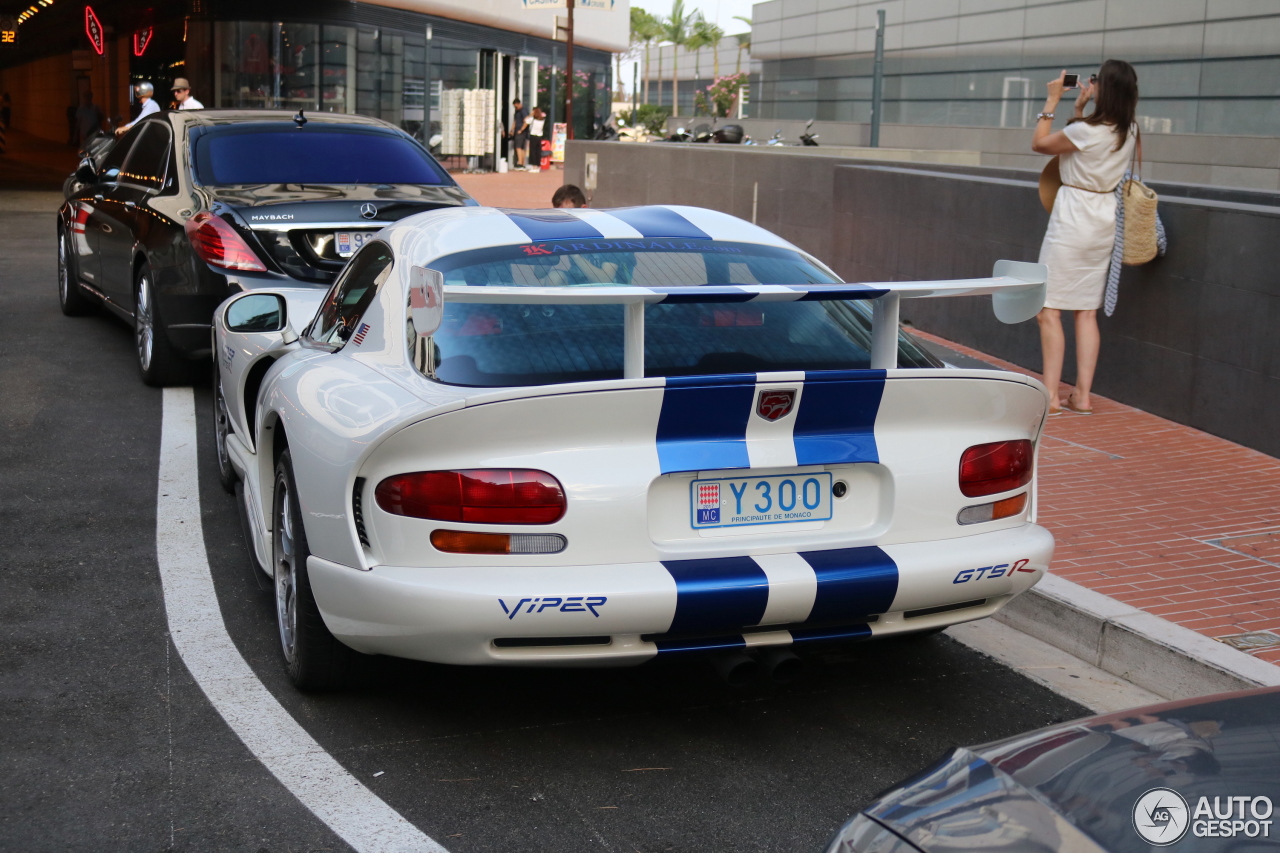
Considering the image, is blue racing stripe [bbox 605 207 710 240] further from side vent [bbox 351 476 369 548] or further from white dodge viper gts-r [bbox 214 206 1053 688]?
side vent [bbox 351 476 369 548]

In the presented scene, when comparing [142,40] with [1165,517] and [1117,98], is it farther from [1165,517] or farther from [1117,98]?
[1165,517]

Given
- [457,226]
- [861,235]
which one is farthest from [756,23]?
[457,226]

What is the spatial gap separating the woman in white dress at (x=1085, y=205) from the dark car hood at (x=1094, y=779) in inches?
231

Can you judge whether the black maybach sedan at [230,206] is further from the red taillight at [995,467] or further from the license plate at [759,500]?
the red taillight at [995,467]

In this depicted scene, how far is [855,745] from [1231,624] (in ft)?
5.34

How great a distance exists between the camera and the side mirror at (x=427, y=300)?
3303 millimetres

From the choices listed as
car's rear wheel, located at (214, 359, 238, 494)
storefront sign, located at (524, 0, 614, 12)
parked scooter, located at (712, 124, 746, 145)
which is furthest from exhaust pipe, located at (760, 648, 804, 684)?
storefront sign, located at (524, 0, 614, 12)

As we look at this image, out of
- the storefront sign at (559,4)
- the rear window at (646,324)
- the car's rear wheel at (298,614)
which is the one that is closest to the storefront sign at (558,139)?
the storefront sign at (559,4)

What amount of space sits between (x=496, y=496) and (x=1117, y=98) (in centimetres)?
553

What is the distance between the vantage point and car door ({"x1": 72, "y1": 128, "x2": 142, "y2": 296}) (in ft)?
30.8

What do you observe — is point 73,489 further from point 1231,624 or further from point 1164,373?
point 1164,373

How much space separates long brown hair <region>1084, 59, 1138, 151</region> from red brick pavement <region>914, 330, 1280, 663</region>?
1669 millimetres

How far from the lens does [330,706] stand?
156 inches

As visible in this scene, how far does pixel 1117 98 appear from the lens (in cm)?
754
